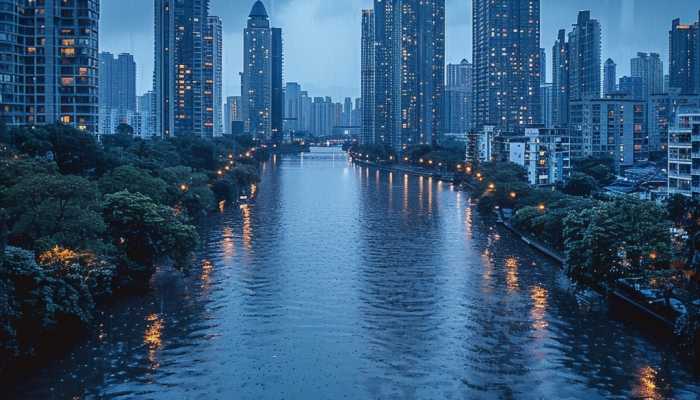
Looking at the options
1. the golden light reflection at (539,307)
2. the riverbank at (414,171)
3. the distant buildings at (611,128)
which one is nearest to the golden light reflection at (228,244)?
the golden light reflection at (539,307)

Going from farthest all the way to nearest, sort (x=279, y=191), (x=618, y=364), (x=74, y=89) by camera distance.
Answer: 1. (x=279, y=191)
2. (x=74, y=89)
3. (x=618, y=364)

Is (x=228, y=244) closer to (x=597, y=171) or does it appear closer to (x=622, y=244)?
(x=622, y=244)

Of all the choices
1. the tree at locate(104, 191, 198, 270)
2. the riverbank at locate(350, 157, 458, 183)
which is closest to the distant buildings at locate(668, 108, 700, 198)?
the tree at locate(104, 191, 198, 270)

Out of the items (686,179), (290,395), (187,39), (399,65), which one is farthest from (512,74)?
(290,395)

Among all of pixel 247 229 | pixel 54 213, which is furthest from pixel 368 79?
pixel 54 213

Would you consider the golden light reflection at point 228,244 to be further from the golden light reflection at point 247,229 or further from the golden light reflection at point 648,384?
the golden light reflection at point 648,384

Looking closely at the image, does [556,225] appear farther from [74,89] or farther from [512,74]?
[512,74]
